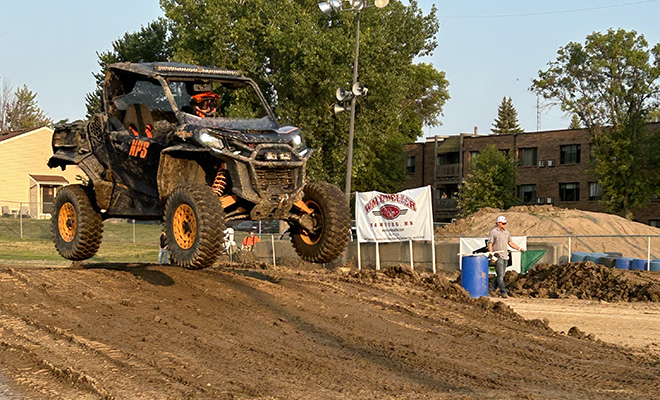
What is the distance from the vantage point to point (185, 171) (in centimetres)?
1166

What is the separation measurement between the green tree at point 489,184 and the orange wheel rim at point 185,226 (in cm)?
5019

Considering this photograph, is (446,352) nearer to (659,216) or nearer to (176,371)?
(176,371)

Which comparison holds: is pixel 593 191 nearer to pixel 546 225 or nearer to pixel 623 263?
pixel 546 225

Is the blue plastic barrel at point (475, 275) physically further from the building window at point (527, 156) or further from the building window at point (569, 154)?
the building window at point (527, 156)

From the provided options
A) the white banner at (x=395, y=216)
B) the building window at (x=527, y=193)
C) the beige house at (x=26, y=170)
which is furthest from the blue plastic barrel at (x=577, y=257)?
the building window at (x=527, y=193)

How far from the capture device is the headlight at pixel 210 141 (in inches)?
422

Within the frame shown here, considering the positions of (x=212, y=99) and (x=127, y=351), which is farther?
(x=212, y=99)

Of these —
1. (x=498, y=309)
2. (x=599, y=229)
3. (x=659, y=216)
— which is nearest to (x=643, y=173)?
(x=659, y=216)

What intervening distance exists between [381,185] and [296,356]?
60.0 meters

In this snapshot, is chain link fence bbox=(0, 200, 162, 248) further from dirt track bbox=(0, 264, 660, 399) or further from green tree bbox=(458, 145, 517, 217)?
dirt track bbox=(0, 264, 660, 399)

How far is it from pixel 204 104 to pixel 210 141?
176 centimetres

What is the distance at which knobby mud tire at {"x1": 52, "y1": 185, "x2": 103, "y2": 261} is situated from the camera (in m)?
13.6

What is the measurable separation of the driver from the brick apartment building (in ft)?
177

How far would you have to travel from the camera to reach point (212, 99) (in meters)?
12.4
